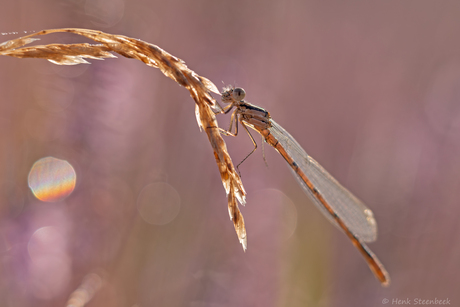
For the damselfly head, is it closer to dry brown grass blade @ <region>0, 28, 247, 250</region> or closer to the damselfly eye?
the damselfly eye

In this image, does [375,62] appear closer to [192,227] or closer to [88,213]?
[192,227]

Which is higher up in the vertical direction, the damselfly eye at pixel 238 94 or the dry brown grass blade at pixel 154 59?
the damselfly eye at pixel 238 94

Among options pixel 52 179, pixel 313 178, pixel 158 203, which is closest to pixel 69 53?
pixel 52 179

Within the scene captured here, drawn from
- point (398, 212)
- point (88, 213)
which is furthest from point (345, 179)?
point (88, 213)

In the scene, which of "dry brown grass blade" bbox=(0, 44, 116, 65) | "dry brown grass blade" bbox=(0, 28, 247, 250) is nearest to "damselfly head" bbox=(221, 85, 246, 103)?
"dry brown grass blade" bbox=(0, 28, 247, 250)

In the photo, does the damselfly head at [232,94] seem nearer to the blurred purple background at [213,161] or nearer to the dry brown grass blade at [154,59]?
the blurred purple background at [213,161]

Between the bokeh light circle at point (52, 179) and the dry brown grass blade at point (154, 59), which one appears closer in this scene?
the dry brown grass blade at point (154, 59)

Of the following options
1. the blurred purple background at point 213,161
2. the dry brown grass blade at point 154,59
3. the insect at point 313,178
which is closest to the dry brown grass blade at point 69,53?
the dry brown grass blade at point 154,59
